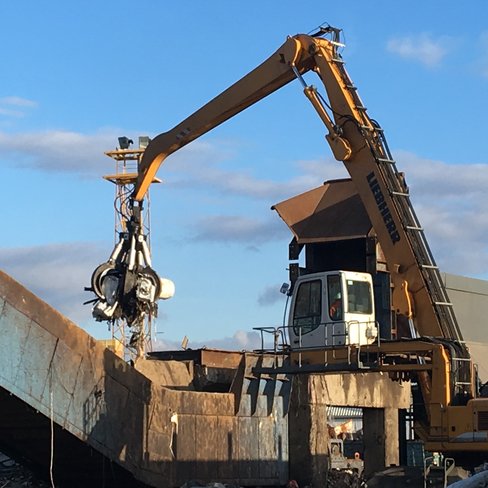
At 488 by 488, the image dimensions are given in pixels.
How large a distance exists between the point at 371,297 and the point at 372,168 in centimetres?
283

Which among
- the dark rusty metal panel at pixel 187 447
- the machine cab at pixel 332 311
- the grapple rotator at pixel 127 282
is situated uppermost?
the grapple rotator at pixel 127 282

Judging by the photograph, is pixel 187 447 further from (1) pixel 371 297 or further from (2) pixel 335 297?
(1) pixel 371 297

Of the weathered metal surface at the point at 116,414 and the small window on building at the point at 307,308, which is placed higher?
the small window on building at the point at 307,308

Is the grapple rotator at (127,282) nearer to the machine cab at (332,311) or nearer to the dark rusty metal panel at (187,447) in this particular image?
the dark rusty metal panel at (187,447)

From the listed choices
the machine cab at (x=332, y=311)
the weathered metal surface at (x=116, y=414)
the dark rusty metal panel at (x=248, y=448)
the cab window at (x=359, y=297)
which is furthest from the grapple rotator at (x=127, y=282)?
the cab window at (x=359, y=297)

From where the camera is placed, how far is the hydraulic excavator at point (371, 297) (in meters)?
Result: 17.8

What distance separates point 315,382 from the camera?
80.2ft

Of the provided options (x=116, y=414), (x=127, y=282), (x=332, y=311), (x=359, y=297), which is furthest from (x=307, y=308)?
(x=127, y=282)

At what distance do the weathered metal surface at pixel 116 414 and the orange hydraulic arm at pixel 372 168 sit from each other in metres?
4.77

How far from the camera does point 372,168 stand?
20.0 meters

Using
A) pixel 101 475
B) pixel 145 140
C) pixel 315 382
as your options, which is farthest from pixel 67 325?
pixel 145 140

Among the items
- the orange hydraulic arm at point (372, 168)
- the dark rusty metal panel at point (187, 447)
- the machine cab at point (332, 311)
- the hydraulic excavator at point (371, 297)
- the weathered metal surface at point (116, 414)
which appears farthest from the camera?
the dark rusty metal panel at point (187, 447)

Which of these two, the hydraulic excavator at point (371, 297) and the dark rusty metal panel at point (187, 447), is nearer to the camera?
the hydraulic excavator at point (371, 297)

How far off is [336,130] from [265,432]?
702 centimetres
